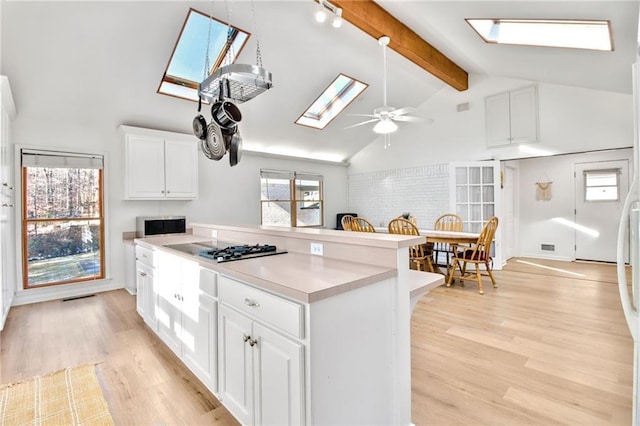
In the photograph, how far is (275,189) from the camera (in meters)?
6.34

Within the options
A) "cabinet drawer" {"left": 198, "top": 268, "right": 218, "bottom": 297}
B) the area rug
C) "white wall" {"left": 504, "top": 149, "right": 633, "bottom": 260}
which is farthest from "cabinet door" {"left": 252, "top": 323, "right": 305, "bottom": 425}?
"white wall" {"left": 504, "top": 149, "right": 633, "bottom": 260}

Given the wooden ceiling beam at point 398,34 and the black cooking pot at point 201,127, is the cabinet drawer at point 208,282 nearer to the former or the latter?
the black cooking pot at point 201,127

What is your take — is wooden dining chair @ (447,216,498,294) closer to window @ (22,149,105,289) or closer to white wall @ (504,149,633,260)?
white wall @ (504,149,633,260)

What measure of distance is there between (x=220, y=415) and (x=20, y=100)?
4.16 metres

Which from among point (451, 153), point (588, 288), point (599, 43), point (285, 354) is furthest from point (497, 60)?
point (285, 354)

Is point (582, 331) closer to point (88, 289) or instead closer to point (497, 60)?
point (497, 60)

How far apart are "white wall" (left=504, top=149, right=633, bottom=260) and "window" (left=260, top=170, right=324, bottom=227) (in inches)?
160

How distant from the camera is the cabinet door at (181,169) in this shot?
4492 mm

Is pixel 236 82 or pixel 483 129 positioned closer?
pixel 236 82

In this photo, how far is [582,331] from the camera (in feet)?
9.07

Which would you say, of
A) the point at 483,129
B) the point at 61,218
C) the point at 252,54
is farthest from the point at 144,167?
the point at 483,129

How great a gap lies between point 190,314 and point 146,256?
111cm

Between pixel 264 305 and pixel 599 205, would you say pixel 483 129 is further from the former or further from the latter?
pixel 264 305

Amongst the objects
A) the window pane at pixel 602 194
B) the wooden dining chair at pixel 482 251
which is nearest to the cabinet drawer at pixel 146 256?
the wooden dining chair at pixel 482 251
